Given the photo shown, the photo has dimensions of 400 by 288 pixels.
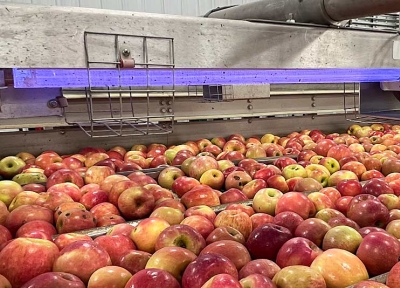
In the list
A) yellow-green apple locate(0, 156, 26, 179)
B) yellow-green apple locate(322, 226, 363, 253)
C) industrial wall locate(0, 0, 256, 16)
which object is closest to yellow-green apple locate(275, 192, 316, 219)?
yellow-green apple locate(322, 226, 363, 253)

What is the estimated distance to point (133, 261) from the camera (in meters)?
1.30

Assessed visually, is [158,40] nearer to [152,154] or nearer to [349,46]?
[349,46]

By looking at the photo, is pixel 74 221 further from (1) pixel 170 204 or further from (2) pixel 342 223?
(2) pixel 342 223

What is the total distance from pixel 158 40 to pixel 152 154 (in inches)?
66.8

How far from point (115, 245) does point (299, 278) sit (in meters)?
0.67

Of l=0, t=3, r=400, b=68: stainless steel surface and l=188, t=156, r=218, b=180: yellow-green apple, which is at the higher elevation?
l=0, t=3, r=400, b=68: stainless steel surface

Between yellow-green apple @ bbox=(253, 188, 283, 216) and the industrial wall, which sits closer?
yellow-green apple @ bbox=(253, 188, 283, 216)

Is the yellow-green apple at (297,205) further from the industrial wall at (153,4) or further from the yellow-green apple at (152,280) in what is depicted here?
the industrial wall at (153,4)

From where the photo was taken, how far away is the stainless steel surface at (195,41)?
50.6 inches

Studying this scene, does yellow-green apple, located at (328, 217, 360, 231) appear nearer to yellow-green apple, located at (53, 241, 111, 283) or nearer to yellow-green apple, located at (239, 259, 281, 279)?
yellow-green apple, located at (239, 259, 281, 279)

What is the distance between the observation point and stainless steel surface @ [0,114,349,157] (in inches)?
118

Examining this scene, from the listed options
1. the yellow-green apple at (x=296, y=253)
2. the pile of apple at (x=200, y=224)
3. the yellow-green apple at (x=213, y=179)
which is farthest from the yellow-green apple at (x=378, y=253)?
the yellow-green apple at (x=213, y=179)

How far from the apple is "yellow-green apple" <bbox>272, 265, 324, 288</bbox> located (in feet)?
2.44

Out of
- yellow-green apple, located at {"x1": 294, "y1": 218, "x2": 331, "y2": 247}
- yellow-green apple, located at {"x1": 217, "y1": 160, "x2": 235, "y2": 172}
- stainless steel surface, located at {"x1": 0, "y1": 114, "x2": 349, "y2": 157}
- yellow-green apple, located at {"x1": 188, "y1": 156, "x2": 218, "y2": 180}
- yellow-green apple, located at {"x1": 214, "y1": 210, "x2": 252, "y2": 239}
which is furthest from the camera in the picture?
stainless steel surface, located at {"x1": 0, "y1": 114, "x2": 349, "y2": 157}
